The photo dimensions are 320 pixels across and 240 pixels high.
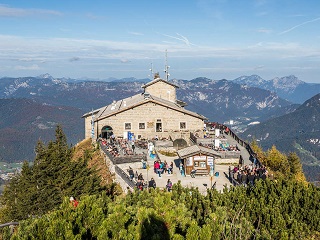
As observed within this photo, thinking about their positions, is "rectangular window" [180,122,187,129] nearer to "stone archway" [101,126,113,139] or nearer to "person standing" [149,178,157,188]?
"stone archway" [101,126,113,139]

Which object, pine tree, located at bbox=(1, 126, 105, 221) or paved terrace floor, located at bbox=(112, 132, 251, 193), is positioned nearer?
→ pine tree, located at bbox=(1, 126, 105, 221)

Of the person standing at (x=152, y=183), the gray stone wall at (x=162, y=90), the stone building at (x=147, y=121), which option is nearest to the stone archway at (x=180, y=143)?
the stone building at (x=147, y=121)

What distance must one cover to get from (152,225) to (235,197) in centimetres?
766

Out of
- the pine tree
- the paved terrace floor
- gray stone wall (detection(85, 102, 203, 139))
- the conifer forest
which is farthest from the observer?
gray stone wall (detection(85, 102, 203, 139))

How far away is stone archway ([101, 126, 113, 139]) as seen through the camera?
5263cm

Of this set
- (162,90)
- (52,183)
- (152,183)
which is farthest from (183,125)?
(52,183)

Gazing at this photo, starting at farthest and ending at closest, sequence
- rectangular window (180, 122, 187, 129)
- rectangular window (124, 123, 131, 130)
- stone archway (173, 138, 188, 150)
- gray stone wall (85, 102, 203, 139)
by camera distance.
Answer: rectangular window (180, 122, 187, 129), rectangular window (124, 123, 131, 130), gray stone wall (85, 102, 203, 139), stone archway (173, 138, 188, 150)

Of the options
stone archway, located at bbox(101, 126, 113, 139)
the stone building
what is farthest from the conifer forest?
the stone building

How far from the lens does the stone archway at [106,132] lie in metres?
52.6

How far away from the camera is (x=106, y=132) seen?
5297 cm

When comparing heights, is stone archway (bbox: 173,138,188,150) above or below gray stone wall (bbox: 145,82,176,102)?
below

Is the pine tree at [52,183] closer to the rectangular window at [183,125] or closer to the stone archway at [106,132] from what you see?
the stone archway at [106,132]

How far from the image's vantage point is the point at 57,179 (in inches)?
1163

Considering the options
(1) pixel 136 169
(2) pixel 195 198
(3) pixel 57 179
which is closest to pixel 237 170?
(1) pixel 136 169
